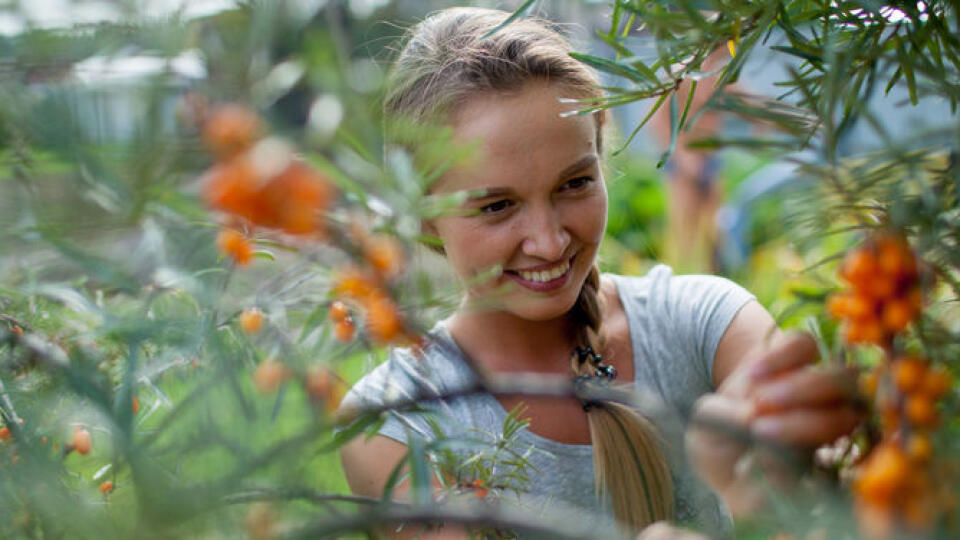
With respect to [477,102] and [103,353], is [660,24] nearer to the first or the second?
[103,353]

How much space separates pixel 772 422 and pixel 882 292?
7 cm

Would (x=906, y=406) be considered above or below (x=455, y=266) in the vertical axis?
above

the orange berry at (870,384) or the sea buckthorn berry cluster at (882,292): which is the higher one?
the sea buckthorn berry cluster at (882,292)

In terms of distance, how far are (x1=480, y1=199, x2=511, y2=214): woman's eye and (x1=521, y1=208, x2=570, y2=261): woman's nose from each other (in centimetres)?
3

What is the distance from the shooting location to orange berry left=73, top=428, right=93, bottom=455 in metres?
0.65

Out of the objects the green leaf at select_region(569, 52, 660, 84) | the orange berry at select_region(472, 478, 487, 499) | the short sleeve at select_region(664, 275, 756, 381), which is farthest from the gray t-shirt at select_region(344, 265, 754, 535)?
Result: the green leaf at select_region(569, 52, 660, 84)

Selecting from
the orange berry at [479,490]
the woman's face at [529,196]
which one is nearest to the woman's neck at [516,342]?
the woman's face at [529,196]

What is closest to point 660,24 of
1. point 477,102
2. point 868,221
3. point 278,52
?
point 868,221

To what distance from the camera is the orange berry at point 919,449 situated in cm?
26

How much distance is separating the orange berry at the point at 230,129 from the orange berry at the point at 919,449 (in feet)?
0.77

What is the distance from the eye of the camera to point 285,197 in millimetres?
241

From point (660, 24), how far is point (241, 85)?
0.97 ft

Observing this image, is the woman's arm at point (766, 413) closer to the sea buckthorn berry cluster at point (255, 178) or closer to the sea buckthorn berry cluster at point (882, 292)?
the sea buckthorn berry cluster at point (882, 292)

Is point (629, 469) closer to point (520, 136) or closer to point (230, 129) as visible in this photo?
point (520, 136)
